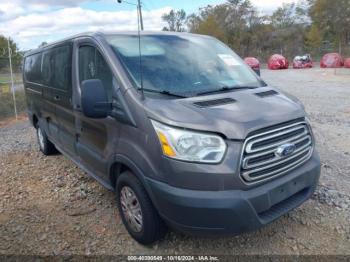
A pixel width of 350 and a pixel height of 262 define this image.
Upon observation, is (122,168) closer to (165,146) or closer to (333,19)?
(165,146)

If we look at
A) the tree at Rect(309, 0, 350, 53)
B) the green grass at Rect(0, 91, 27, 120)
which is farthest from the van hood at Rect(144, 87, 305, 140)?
the tree at Rect(309, 0, 350, 53)

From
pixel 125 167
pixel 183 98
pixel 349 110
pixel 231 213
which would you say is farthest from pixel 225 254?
pixel 349 110

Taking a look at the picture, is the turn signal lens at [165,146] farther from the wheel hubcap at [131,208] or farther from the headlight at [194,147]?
the wheel hubcap at [131,208]

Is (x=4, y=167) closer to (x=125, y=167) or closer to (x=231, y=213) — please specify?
(x=125, y=167)

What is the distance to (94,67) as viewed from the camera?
12.6 ft

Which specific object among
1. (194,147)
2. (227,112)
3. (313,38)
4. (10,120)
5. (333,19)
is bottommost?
(10,120)

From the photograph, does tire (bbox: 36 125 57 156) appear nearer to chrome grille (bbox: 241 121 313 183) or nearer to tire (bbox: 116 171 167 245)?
tire (bbox: 116 171 167 245)

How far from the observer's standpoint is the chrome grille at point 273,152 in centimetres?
275

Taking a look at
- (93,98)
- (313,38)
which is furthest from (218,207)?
(313,38)

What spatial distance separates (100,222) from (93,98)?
145 centimetres

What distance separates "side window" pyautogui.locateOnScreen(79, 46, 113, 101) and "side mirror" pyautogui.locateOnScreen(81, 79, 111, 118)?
0.55 feet

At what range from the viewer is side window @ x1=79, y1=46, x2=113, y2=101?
351 cm

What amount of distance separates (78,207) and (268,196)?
2413mm

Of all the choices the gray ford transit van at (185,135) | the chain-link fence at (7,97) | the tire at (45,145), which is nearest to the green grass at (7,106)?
the chain-link fence at (7,97)
